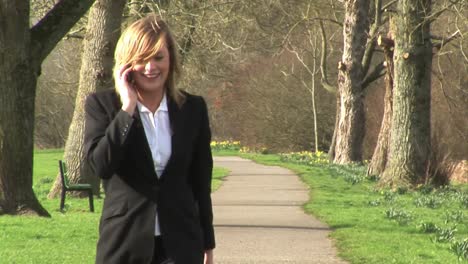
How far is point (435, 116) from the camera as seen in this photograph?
39875 millimetres

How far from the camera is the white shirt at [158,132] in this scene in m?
4.34

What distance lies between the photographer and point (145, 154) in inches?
169

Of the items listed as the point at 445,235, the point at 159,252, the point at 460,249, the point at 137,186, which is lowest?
the point at 445,235

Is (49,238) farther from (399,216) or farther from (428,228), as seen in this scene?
(399,216)

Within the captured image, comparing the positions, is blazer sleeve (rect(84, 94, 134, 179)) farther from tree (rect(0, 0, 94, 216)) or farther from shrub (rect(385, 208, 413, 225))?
shrub (rect(385, 208, 413, 225))

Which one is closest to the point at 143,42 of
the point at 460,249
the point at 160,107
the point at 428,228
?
the point at 160,107

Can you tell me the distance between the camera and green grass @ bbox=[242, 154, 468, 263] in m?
10.7

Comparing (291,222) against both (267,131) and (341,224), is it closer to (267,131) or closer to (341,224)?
(341,224)

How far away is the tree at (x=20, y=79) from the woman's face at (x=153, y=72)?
954 centimetres

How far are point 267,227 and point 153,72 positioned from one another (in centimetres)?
978

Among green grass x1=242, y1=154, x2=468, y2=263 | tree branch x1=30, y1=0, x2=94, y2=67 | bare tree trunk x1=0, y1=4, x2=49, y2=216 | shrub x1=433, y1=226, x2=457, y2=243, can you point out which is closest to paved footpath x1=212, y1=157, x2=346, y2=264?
green grass x1=242, y1=154, x2=468, y2=263

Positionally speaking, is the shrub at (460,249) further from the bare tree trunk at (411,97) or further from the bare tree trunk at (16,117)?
the bare tree trunk at (411,97)

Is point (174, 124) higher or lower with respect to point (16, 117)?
higher

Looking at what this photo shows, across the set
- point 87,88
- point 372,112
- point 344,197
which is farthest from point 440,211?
point 372,112
